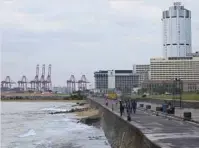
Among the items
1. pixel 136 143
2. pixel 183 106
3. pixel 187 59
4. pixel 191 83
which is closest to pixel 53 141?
pixel 136 143

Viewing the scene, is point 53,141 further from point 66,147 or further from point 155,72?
point 155,72

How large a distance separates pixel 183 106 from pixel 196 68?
5444 inches

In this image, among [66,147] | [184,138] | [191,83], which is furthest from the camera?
[191,83]

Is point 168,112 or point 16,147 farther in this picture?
point 168,112

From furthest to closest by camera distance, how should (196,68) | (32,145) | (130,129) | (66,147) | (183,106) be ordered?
1. (196,68)
2. (183,106)
3. (32,145)
4. (66,147)
5. (130,129)

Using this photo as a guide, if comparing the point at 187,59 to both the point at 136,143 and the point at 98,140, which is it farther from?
the point at 136,143

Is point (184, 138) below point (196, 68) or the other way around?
below

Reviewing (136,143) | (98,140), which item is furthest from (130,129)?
(98,140)

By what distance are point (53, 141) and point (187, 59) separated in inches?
6335

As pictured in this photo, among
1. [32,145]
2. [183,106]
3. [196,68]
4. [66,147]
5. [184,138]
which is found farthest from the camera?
[196,68]

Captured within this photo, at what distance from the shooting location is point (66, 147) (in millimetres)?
32781

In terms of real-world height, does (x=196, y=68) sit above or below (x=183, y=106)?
above

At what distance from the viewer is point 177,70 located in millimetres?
186875

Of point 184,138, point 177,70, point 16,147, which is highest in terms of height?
point 177,70
